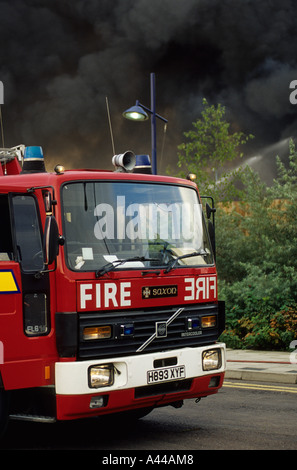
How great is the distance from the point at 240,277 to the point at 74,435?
36.7ft

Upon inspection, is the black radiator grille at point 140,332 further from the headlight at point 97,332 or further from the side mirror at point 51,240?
the side mirror at point 51,240

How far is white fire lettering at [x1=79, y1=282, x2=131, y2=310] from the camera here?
21.1ft

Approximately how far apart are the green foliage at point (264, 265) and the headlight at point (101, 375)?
864 cm

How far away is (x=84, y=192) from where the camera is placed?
6805 mm

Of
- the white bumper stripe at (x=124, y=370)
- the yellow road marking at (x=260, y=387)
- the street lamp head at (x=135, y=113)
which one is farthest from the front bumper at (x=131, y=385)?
the street lamp head at (x=135, y=113)

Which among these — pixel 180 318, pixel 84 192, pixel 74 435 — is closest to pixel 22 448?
pixel 74 435

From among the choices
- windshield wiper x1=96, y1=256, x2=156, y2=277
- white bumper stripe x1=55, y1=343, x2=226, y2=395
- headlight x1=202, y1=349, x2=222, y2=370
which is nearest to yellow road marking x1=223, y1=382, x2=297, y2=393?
headlight x1=202, y1=349, x2=222, y2=370

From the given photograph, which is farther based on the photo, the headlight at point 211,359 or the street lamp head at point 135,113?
the street lamp head at point 135,113

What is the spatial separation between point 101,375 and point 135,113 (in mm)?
10983

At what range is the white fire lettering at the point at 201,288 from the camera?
23.7ft

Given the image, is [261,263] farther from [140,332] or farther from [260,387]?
[140,332]

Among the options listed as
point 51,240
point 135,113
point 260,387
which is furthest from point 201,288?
point 135,113

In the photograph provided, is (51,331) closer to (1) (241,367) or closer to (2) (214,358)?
(2) (214,358)
